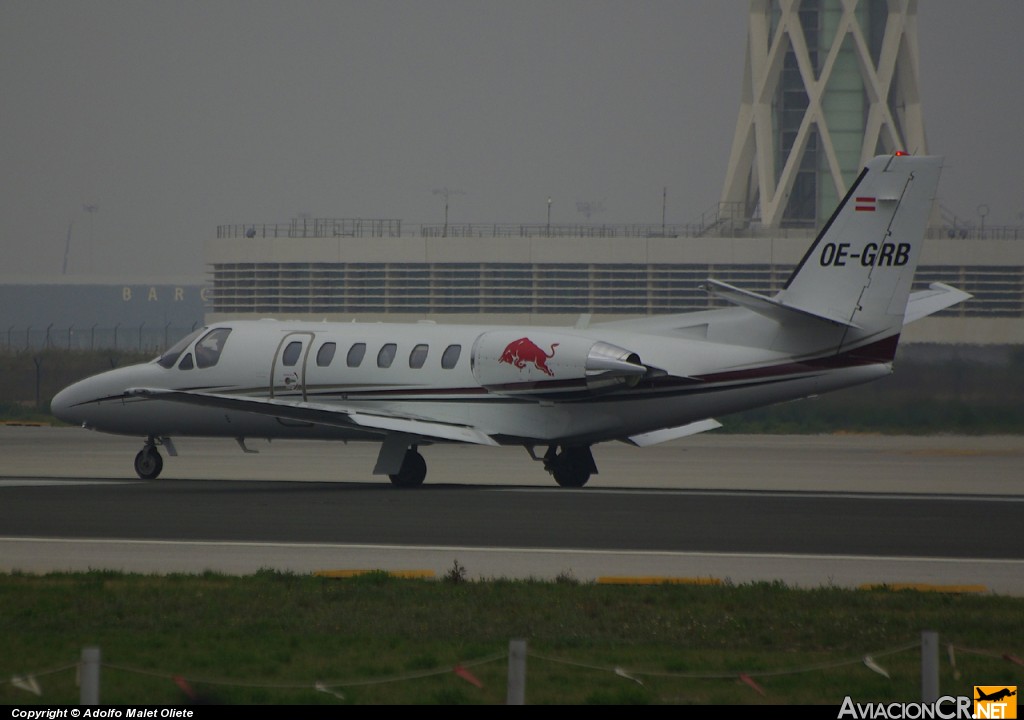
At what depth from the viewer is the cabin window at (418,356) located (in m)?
31.8

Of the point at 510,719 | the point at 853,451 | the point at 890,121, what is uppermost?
the point at 890,121

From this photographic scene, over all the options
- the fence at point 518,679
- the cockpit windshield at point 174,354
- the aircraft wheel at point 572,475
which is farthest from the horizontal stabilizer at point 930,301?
the fence at point 518,679

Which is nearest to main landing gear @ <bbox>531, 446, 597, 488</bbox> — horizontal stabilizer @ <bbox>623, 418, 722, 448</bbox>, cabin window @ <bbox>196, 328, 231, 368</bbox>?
horizontal stabilizer @ <bbox>623, 418, 722, 448</bbox>

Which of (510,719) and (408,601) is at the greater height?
(510,719)

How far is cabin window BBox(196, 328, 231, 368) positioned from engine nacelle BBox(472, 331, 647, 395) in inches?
239

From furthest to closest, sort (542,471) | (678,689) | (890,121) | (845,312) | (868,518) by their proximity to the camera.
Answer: (890,121) < (542,471) < (845,312) < (868,518) < (678,689)

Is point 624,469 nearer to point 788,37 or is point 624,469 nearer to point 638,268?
point 638,268

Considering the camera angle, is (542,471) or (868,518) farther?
(542,471)

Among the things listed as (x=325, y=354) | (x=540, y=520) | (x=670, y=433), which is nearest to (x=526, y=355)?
(x=670, y=433)

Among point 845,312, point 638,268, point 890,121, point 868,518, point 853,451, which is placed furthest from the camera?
point 890,121

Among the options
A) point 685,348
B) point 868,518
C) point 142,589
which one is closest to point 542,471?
point 685,348

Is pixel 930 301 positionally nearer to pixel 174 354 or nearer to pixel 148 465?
pixel 174 354

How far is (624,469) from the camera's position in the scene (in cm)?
3884

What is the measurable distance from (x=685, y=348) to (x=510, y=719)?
68.6ft
